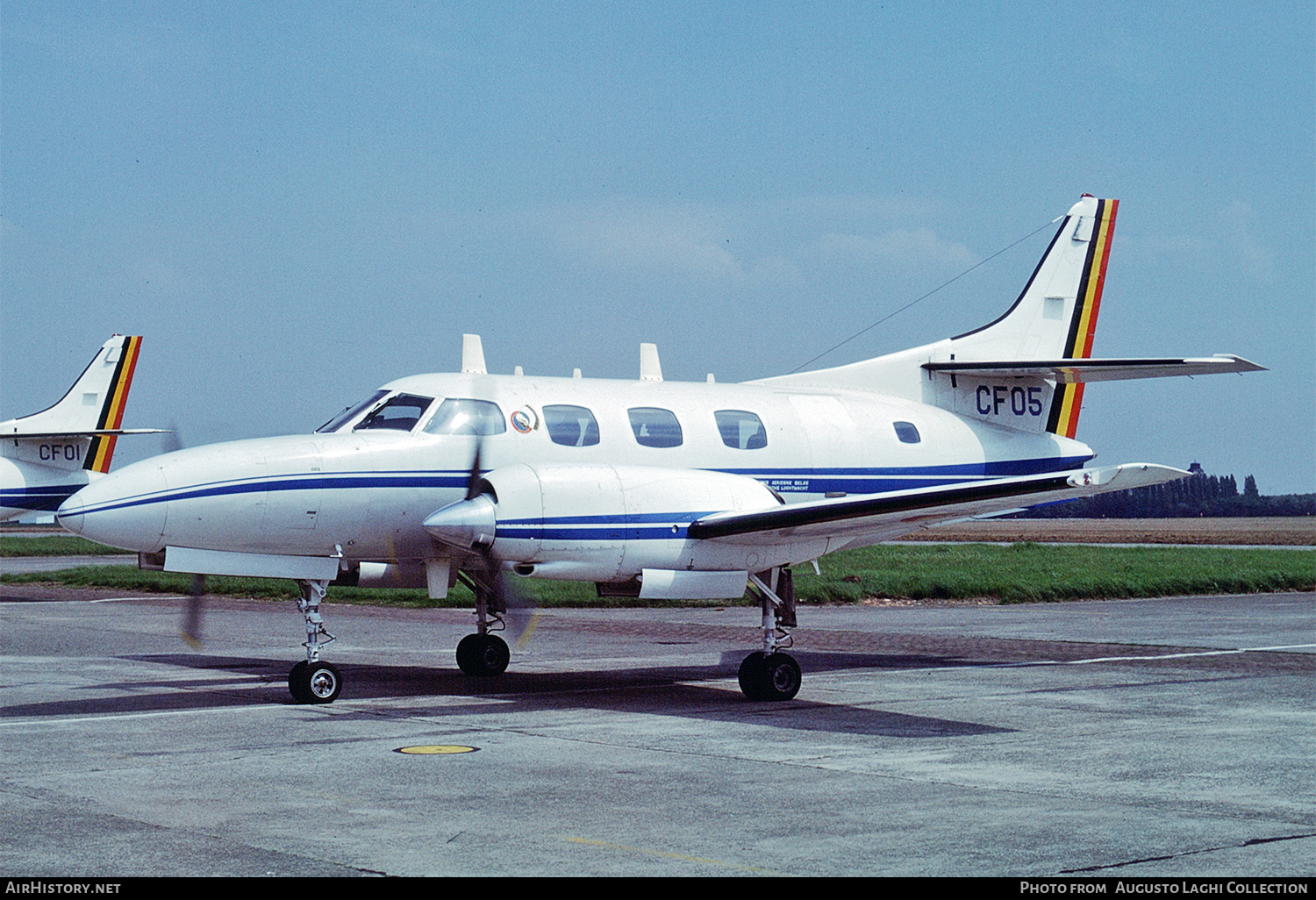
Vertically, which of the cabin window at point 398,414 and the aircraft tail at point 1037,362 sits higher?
the aircraft tail at point 1037,362

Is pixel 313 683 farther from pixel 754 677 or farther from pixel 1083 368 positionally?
pixel 1083 368

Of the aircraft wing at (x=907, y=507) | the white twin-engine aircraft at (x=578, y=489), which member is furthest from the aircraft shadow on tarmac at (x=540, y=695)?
the aircraft wing at (x=907, y=507)

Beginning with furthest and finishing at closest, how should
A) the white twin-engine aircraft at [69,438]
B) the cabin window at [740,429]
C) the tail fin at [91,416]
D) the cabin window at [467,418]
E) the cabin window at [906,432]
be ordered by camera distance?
the tail fin at [91,416]
the white twin-engine aircraft at [69,438]
the cabin window at [906,432]
the cabin window at [740,429]
the cabin window at [467,418]

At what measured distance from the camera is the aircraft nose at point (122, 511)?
12.5 meters

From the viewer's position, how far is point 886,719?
41.7 ft

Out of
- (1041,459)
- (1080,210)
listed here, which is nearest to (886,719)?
(1041,459)

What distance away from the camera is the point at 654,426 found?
15.3 metres

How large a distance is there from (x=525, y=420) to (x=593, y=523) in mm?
1980

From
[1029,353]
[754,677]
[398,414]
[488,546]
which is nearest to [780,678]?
[754,677]

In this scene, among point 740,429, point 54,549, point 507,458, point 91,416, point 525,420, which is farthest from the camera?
point 54,549

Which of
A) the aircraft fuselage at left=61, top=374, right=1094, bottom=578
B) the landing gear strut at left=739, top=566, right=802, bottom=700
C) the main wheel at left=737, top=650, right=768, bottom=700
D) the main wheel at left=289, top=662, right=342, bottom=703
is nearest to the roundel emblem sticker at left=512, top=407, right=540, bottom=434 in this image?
the aircraft fuselage at left=61, top=374, right=1094, bottom=578

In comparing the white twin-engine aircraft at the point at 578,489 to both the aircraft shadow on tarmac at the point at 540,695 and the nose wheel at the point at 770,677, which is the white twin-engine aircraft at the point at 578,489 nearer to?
the nose wheel at the point at 770,677

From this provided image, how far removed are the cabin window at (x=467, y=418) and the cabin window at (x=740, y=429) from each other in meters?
2.65
